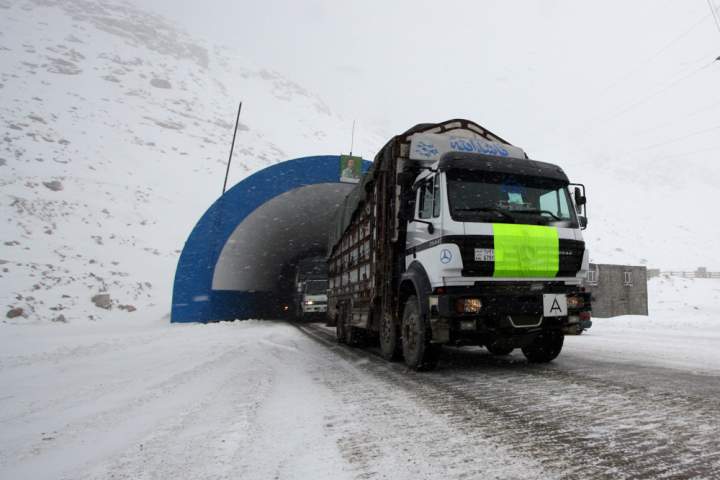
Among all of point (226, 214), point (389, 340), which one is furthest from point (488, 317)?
point (226, 214)

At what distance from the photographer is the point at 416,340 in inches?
225

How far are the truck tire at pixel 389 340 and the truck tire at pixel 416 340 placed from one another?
43cm

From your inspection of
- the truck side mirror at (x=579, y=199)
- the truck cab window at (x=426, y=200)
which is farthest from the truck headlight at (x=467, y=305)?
the truck side mirror at (x=579, y=199)

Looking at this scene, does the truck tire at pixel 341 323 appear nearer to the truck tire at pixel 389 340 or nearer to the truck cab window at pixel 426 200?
the truck tire at pixel 389 340

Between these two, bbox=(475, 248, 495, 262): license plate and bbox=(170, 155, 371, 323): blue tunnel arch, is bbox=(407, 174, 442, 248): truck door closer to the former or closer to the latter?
bbox=(475, 248, 495, 262): license plate

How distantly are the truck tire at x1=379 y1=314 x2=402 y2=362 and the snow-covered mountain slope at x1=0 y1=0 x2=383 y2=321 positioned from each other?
45.1 ft

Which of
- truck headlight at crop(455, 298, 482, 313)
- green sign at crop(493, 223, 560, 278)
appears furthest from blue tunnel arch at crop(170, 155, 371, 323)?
truck headlight at crop(455, 298, 482, 313)

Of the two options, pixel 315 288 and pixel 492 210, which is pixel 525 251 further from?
pixel 315 288

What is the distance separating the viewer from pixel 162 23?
150m

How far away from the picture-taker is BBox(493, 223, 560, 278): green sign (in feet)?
17.1

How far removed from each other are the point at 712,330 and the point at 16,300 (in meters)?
23.6

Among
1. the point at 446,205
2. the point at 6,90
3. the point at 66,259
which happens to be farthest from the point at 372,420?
the point at 6,90

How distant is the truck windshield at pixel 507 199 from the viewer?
5.38 meters

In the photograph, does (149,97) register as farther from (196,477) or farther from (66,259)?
(196,477)
